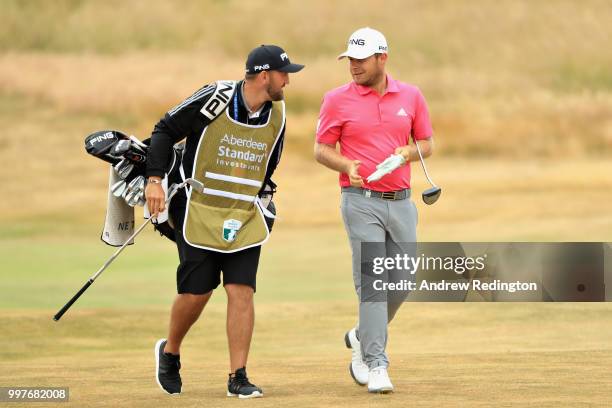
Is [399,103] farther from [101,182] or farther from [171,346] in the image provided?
[101,182]

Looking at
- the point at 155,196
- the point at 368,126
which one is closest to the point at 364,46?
the point at 368,126

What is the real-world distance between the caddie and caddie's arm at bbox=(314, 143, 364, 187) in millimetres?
268

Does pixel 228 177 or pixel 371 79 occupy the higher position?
pixel 371 79

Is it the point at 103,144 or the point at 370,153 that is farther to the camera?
the point at 370,153

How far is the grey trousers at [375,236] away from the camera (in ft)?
28.5

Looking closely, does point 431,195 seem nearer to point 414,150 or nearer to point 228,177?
point 414,150

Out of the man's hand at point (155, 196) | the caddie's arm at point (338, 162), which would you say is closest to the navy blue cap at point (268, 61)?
the caddie's arm at point (338, 162)

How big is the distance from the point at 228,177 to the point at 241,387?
126 cm

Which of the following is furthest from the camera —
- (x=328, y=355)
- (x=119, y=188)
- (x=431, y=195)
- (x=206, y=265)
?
(x=328, y=355)

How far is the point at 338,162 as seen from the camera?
8.68m

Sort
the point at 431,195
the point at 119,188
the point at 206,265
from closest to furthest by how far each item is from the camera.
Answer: the point at 206,265 → the point at 119,188 → the point at 431,195

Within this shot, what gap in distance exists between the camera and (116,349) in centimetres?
1553

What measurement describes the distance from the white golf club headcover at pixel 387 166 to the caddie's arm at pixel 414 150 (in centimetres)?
7

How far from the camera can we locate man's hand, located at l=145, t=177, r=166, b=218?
28.0 feet
